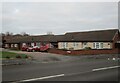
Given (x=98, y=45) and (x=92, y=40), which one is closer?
(x=98, y=45)

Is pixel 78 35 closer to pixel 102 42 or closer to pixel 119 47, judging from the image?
pixel 102 42

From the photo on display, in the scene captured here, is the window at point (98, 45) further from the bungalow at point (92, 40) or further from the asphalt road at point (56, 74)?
the asphalt road at point (56, 74)

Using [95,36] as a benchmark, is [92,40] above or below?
below

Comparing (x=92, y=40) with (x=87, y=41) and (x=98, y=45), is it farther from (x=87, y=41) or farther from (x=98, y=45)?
(x=98, y=45)

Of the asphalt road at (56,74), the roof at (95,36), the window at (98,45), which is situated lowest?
the asphalt road at (56,74)

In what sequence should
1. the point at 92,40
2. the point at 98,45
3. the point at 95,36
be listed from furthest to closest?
the point at 95,36, the point at 92,40, the point at 98,45

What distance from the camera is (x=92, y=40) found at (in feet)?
175

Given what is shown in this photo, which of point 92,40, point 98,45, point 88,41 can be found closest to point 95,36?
point 92,40

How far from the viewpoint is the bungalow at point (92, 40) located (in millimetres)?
50594

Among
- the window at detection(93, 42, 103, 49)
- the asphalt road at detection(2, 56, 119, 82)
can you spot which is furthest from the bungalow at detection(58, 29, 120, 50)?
the asphalt road at detection(2, 56, 119, 82)

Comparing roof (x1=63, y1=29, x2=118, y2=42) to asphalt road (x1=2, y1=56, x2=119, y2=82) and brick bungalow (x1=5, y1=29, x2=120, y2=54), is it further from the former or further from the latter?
asphalt road (x1=2, y1=56, x2=119, y2=82)

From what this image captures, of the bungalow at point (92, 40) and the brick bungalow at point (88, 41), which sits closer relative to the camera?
the brick bungalow at point (88, 41)

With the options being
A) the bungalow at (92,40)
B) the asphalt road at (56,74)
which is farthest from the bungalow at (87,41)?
the asphalt road at (56,74)

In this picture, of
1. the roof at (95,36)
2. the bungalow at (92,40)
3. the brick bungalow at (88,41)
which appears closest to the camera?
the brick bungalow at (88,41)
